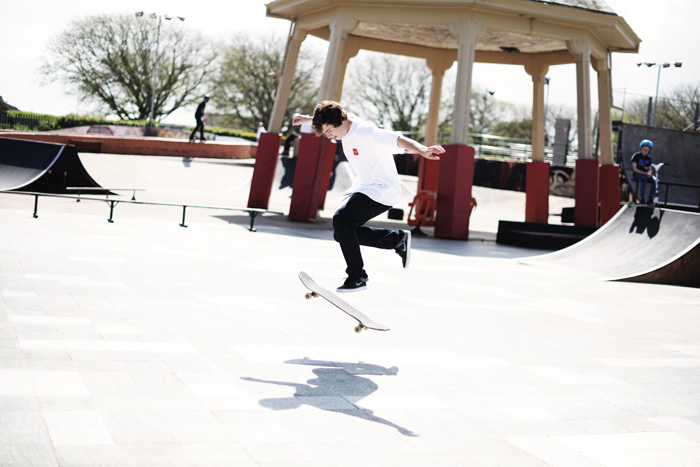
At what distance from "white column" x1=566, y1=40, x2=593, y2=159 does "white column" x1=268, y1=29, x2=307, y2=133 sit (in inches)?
275

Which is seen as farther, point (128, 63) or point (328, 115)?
point (128, 63)

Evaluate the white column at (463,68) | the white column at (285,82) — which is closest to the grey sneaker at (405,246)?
the white column at (463,68)

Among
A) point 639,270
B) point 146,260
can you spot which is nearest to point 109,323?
point 146,260

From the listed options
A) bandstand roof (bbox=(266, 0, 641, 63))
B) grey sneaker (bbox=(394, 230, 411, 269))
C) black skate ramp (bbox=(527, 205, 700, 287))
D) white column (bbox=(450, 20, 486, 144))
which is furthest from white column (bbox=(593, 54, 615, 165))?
grey sneaker (bbox=(394, 230, 411, 269))

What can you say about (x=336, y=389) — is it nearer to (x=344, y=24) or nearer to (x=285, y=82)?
(x=344, y=24)

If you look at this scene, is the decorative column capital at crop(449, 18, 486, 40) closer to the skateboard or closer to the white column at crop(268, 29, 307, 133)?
the white column at crop(268, 29, 307, 133)

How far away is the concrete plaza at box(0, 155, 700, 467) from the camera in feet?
11.4

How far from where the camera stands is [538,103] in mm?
22844

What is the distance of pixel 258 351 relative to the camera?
5.25m

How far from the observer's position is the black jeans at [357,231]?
247 inches

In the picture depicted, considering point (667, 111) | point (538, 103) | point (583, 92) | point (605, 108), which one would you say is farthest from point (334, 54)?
point (667, 111)

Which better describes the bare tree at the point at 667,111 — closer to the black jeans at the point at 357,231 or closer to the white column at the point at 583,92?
the white column at the point at 583,92

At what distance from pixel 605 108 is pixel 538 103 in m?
2.54

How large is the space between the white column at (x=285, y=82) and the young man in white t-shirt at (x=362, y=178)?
1362cm
